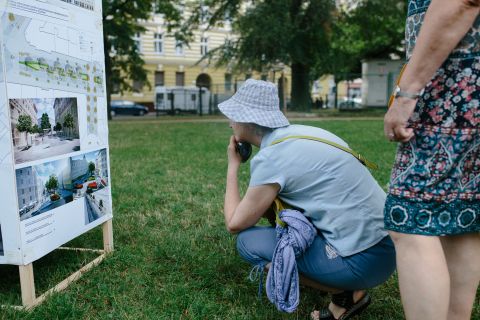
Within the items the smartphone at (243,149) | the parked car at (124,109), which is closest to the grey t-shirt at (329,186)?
the smartphone at (243,149)

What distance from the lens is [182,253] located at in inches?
125

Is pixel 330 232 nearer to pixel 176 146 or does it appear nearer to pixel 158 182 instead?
pixel 158 182

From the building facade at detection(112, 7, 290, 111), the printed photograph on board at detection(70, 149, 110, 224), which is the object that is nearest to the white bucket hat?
the printed photograph on board at detection(70, 149, 110, 224)

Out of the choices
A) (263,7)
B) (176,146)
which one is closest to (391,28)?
(263,7)

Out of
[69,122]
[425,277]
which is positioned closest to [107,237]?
[69,122]

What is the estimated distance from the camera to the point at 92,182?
9.69 feet

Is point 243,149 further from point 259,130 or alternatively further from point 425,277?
point 425,277

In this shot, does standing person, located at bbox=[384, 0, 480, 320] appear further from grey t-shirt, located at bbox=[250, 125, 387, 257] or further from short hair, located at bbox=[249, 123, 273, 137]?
short hair, located at bbox=[249, 123, 273, 137]

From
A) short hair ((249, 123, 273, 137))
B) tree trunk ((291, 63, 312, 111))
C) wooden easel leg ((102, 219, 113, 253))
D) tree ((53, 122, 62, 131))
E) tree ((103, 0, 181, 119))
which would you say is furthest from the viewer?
tree trunk ((291, 63, 312, 111))

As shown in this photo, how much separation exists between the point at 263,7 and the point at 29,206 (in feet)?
60.5

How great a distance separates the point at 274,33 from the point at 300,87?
14.6 feet

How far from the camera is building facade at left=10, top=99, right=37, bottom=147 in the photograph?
221 centimetres

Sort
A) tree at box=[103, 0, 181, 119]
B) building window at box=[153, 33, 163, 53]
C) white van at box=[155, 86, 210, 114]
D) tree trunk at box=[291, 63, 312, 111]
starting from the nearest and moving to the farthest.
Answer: tree at box=[103, 0, 181, 119]
tree trunk at box=[291, 63, 312, 111]
white van at box=[155, 86, 210, 114]
building window at box=[153, 33, 163, 53]

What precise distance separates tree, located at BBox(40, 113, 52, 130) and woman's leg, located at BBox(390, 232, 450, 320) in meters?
1.74
